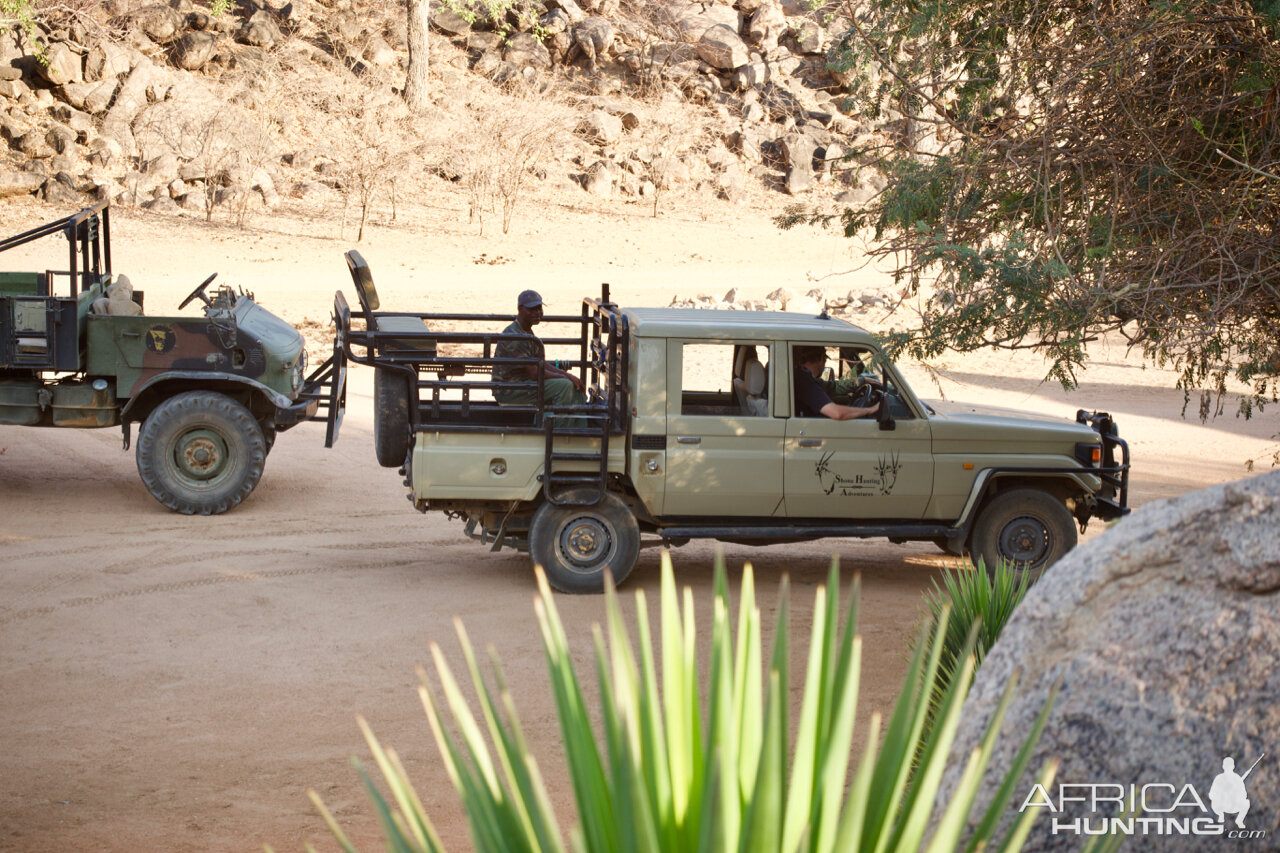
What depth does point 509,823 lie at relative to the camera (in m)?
1.97

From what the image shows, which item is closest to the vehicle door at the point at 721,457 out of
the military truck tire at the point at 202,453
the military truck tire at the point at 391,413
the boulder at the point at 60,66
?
the military truck tire at the point at 391,413

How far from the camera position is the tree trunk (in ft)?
111

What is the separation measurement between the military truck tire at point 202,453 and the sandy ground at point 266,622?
0.22 meters

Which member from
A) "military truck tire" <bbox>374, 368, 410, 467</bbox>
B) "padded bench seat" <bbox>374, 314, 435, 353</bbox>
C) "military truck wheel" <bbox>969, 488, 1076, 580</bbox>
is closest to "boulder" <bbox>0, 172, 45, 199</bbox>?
"padded bench seat" <bbox>374, 314, 435, 353</bbox>

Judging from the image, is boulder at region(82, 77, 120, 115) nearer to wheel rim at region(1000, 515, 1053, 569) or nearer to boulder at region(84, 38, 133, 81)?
boulder at region(84, 38, 133, 81)

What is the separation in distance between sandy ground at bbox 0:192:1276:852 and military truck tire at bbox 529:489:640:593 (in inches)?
6.6

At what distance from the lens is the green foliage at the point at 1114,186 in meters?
6.08

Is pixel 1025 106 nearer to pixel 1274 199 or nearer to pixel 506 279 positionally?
pixel 1274 199

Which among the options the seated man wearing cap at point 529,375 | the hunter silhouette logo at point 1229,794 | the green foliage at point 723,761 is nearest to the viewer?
the green foliage at point 723,761

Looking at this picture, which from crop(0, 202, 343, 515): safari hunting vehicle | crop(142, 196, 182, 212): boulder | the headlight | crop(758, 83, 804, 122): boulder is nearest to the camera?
crop(0, 202, 343, 515): safari hunting vehicle

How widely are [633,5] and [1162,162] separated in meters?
36.3

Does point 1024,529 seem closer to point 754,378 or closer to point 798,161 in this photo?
point 754,378

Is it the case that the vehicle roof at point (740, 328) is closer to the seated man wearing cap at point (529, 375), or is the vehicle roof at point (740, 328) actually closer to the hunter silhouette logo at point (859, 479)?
the seated man wearing cap at point (529, 375)

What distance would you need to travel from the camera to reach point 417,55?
33.8 m
